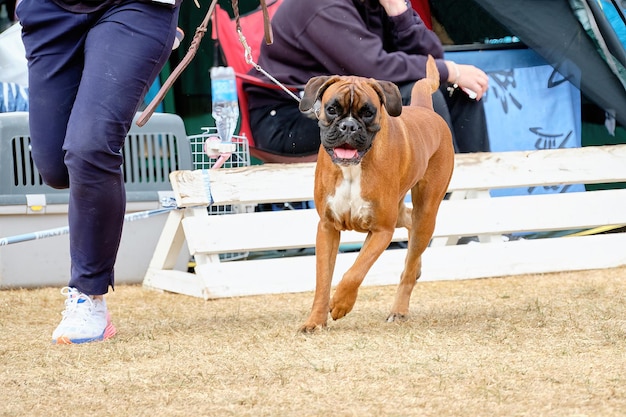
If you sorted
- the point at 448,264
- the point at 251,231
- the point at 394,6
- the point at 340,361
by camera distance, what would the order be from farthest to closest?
the point at 394,6 < the point at 448,264 < the point at 251,231 < the point at 340,361

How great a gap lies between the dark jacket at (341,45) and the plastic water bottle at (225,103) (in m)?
0.17

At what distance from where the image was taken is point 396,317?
3912 millimetres

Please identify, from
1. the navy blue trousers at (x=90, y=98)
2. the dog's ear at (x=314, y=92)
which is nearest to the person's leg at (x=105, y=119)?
the navy blue trousers at (x=90, y=98)

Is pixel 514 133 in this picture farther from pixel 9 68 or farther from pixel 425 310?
pixel 9 68

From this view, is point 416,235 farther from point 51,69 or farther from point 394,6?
point 394,6

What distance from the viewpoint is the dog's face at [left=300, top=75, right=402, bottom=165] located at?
3.44 m

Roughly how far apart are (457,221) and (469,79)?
3.29ft

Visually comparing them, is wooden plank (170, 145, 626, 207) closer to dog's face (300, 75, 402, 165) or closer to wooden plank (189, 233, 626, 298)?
wooden plank (189, 233, 626, 298)

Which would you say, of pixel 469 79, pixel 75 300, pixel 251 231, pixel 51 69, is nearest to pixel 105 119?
pixel 51 69

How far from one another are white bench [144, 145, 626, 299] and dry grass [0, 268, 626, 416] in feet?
1.54

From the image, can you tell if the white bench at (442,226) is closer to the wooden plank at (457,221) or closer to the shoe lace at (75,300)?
the wooden plank at (457,221)

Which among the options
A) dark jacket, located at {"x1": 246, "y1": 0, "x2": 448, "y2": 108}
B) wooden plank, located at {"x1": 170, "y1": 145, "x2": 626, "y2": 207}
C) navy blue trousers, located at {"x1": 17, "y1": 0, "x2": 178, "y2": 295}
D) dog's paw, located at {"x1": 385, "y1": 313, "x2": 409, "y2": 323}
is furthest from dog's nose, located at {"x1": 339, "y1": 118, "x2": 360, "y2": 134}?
dark jacket, located at {"x1": 246, "y1": 0, "x2": 448, "y2": 108}

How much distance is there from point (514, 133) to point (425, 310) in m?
2.45

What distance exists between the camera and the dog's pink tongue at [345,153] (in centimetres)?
346
